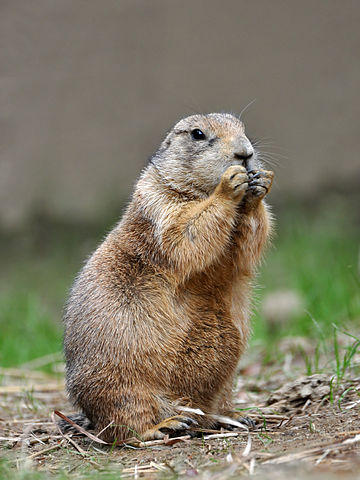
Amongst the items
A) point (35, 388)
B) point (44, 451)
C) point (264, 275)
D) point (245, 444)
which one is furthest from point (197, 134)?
point (264, 275)

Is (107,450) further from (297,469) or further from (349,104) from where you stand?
(349,104)

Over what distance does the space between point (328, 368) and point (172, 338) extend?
1619mm

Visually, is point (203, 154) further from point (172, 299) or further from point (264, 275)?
point (264, 275)

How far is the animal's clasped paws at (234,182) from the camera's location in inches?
144

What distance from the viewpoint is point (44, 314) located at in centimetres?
807

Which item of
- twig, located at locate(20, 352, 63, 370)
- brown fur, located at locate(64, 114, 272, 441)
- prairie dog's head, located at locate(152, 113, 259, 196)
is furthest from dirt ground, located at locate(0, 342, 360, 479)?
prairie dog's head, located at locate(152, 113, 259, 196)

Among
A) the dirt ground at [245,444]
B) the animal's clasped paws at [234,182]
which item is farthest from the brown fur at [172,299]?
the dirt ground at [245,444]

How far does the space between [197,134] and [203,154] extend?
0.62 feet

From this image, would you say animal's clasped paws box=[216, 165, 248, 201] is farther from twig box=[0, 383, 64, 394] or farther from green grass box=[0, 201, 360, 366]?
twig box=[0, 383, 64, 394]

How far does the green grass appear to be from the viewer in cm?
633

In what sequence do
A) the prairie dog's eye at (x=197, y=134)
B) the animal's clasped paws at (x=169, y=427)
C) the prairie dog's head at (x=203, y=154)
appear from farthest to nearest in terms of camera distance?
the prairie dog's eye at (x=197, y=134)
the prairie dog's head at (x=203, y=154)
the animal's clasped paws at (x=169, y=427)

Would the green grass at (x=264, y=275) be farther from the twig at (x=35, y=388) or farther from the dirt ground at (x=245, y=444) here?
the dirt ground at (x=245, y=444)

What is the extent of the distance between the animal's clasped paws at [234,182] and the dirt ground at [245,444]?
1.24 meters

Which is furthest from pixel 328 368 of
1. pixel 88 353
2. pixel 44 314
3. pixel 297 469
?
pixel 44 314
